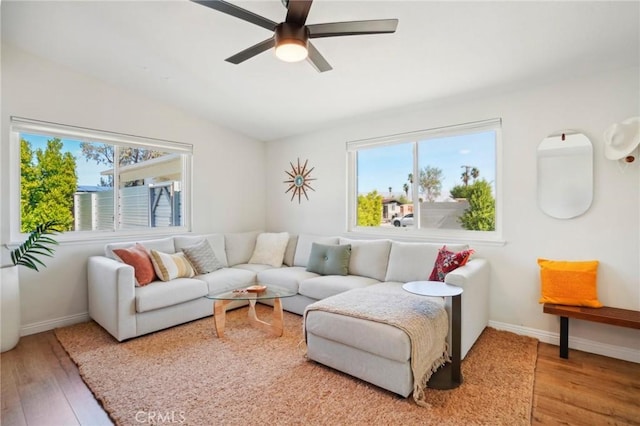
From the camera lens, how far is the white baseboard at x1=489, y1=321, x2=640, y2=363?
8.25 feet

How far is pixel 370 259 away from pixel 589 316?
190 centimetres

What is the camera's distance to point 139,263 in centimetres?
314

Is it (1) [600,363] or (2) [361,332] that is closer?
(2) [361,332]

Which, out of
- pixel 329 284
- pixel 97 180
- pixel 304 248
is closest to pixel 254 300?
pixel 329 284

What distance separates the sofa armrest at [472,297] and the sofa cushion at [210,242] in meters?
2.88

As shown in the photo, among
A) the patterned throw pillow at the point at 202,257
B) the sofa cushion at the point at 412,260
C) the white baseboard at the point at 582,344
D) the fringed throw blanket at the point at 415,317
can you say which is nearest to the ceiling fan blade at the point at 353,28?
the fringed throw blanket at the point at 415,317

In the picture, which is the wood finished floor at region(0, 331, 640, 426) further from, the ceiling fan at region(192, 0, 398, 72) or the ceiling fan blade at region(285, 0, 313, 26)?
the ceiling fan blade at region(285, 0, 313, 26)

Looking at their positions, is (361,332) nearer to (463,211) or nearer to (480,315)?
(480,315)

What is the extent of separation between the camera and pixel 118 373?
2312mm

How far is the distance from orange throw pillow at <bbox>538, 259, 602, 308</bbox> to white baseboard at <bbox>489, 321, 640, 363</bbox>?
39cm

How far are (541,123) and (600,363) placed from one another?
2042 mm

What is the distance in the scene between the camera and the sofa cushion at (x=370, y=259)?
349 centimetres

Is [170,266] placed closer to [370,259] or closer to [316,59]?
[370,259]

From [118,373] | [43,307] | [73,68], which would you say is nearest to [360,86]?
[73,68]
